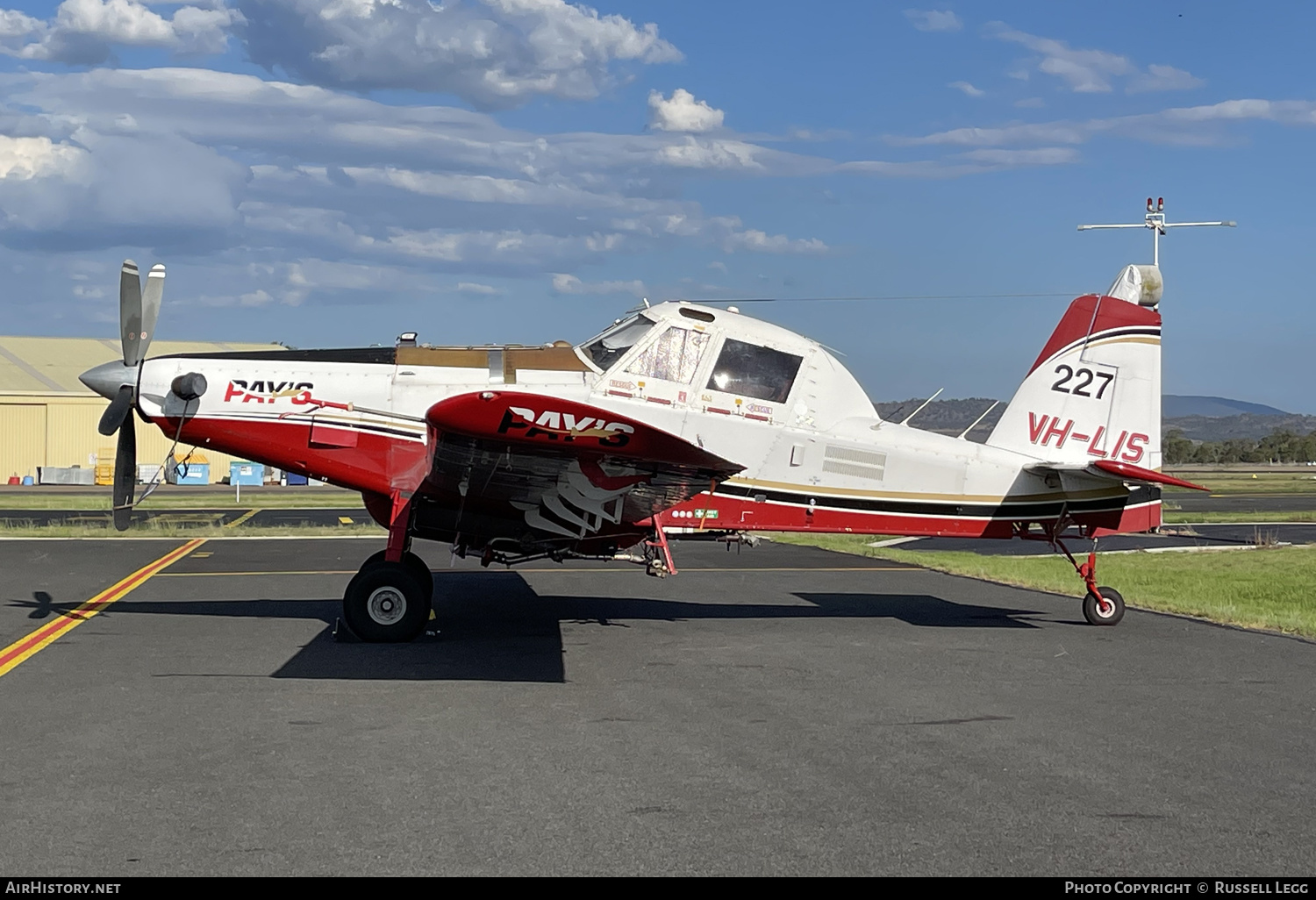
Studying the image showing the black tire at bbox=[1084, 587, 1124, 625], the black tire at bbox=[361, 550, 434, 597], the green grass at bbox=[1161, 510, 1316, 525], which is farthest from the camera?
the green grass at bbox=[1161, 510, 1316, 525]

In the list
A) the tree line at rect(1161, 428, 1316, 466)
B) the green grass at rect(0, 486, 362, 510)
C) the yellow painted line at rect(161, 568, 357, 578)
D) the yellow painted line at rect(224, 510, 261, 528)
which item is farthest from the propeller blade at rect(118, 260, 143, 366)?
the tree line at rect(1161, 428, 1316, 466)

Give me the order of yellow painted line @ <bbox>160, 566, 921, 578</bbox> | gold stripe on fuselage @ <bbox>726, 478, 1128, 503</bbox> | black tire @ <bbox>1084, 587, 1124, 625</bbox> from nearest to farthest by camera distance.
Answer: gold stripe on fuselage @ <bbox>726, 478, 1128, 503</bbox>, black tire @ <bbox>1084, 587, 1124, 625</bbox>, yellow painted line @ <bbox>160, 566, 921, 578</bbox>

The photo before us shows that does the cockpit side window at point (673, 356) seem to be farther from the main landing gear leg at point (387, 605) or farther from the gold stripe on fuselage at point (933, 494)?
the main landing gear leg at point (387, 605)

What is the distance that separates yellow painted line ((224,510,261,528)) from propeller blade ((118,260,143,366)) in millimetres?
18185

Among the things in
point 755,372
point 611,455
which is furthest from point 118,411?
point 755,372

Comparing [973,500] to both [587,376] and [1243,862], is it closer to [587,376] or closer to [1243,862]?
[587,376]

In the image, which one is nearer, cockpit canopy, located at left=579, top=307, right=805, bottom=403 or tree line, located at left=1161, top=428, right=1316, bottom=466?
cockpit canopy, located at left=579, top=307, right=805, bottom=403

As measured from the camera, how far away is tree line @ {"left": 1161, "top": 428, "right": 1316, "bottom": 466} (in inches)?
4441

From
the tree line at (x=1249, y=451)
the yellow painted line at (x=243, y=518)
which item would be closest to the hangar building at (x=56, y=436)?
the yellow painted line at (x=243, y=518)

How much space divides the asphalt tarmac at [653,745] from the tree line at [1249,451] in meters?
109

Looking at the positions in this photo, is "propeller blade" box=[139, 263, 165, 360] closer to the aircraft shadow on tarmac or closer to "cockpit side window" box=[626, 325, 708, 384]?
the aircraft shadow on tarmac

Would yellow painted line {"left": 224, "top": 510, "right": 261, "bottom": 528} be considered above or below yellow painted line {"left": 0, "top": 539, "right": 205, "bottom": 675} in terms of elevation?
below

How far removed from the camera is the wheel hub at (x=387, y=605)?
10.7m

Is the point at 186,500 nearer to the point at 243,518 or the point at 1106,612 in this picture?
the point at 243,518
